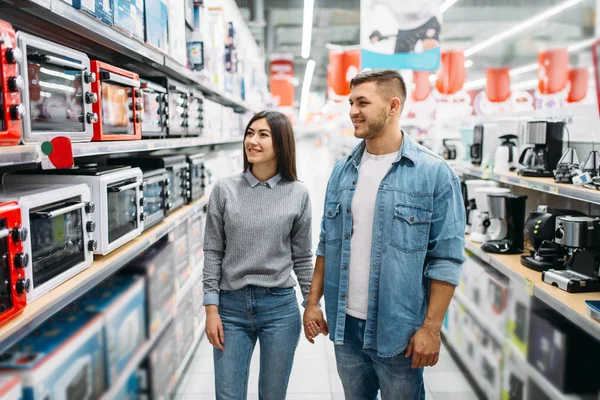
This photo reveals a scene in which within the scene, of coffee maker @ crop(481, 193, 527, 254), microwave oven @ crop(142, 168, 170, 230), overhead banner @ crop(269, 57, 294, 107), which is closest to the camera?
microwave oven @ crop(142, 168, 170, 230)

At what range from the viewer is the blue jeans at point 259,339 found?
2.20 meters

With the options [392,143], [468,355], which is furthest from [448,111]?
[392,143]

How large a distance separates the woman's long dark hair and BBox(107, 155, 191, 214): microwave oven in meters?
1.33

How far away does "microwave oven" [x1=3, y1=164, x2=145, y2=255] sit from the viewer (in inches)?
83.4

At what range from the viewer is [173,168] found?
3707mm

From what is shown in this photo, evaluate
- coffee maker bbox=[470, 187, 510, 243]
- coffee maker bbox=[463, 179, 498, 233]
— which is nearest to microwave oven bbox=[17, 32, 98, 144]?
coffee maker bbox=[470, 187, 510, 243]

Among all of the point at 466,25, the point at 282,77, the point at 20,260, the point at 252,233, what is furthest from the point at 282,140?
the point at 282,77

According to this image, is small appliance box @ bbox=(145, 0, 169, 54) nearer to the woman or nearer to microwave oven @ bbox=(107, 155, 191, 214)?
microwave oven @ bbox=(107, 155, 191, 214)

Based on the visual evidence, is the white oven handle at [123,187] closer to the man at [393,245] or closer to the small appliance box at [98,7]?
the small appliance box at [98,7]

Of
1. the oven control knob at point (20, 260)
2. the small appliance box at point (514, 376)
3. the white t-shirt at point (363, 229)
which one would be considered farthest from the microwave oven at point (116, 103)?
the small appliance box at point (514, 376)

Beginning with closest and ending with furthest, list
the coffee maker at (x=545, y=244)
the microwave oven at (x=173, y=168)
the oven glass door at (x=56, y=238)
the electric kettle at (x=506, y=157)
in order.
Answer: the oven glass door at (x=56, y=238)
the coffee maker at (x=545, y=244)
the microwave oven at (x=173, y=168)
the electric kettle at (x=506, y=157)

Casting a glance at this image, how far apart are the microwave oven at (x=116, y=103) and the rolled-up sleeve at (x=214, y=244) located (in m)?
0.56

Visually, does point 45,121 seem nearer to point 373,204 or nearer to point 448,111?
point 373,204

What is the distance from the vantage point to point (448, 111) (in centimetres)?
1109
